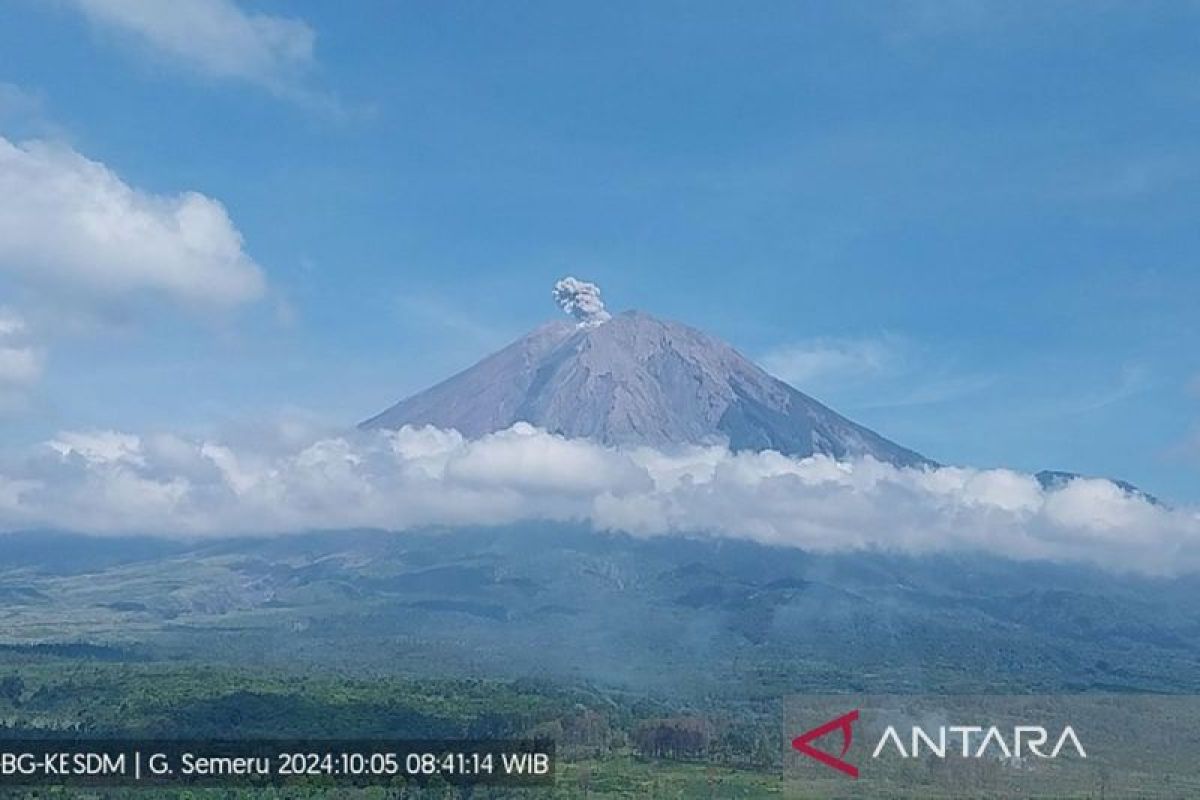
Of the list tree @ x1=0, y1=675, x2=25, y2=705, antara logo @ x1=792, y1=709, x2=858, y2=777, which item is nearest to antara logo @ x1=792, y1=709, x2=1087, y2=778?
antara logo @ x1=792, y1=709, x2=858, y2=777

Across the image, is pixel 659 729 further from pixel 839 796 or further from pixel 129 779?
pixel 129 779

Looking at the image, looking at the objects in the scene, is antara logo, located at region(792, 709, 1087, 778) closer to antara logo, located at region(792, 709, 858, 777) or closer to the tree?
antara logo, located at region(792, 709, 858, 777)

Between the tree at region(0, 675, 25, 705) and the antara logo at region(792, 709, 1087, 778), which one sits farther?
the tree at region(0, 675, 25, 705)

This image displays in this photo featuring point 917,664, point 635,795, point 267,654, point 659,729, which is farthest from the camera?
point 917,664

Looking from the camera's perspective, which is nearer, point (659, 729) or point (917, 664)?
point (659, 729)

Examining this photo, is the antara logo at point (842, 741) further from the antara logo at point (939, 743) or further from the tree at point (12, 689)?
the tree at point (12, 689)

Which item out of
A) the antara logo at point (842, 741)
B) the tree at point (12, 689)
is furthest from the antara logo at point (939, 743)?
the tree at point (12, 689)

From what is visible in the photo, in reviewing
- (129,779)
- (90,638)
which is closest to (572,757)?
(129,779)

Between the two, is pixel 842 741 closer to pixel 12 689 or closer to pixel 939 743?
pixel 939 743
